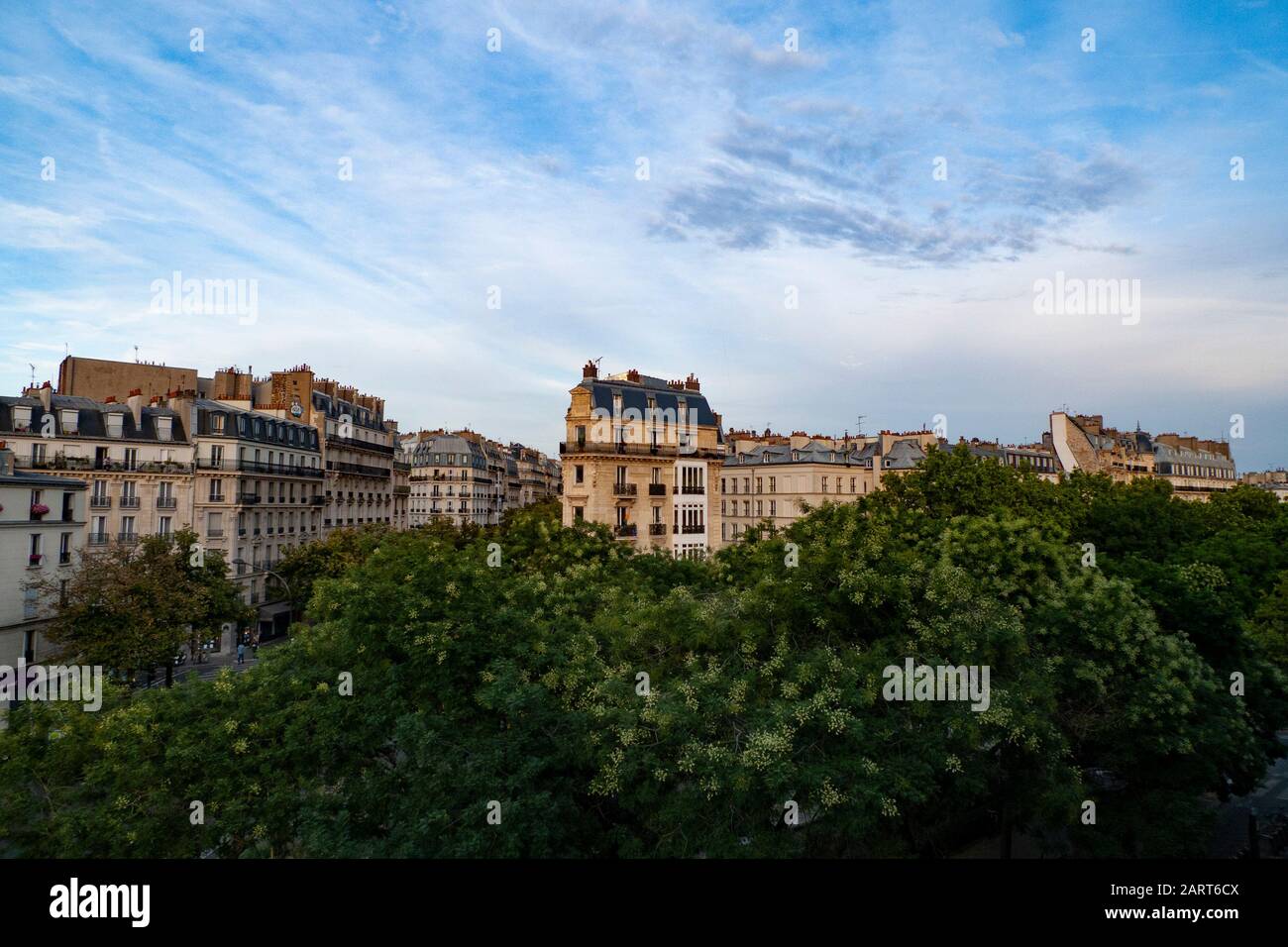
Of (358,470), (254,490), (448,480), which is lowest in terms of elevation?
(254,490)

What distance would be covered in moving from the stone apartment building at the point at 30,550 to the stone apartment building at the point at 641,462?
25.9 metres

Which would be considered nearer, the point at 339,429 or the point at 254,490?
the point at 254,490

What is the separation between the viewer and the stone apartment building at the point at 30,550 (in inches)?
1467

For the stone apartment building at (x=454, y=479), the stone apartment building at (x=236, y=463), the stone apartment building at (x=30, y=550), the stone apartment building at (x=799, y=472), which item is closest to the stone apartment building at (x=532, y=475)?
the stone apartment building at (x=454, y=479)

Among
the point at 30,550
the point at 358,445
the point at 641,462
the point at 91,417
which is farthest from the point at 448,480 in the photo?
the point at 30,550

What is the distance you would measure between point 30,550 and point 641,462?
1242 inches

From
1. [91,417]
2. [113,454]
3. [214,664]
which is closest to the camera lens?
[91,417]

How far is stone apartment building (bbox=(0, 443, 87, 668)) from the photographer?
122 feet

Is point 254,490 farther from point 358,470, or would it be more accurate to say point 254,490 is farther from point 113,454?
point 358,470

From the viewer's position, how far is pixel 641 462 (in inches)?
1828

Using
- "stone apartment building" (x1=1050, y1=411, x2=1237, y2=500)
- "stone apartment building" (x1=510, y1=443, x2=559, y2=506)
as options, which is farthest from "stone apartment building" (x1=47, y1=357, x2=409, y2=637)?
"stone apartment building" (x1=1050, y1=411, x2=1237, y2=500)

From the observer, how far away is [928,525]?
2523 centimetres
